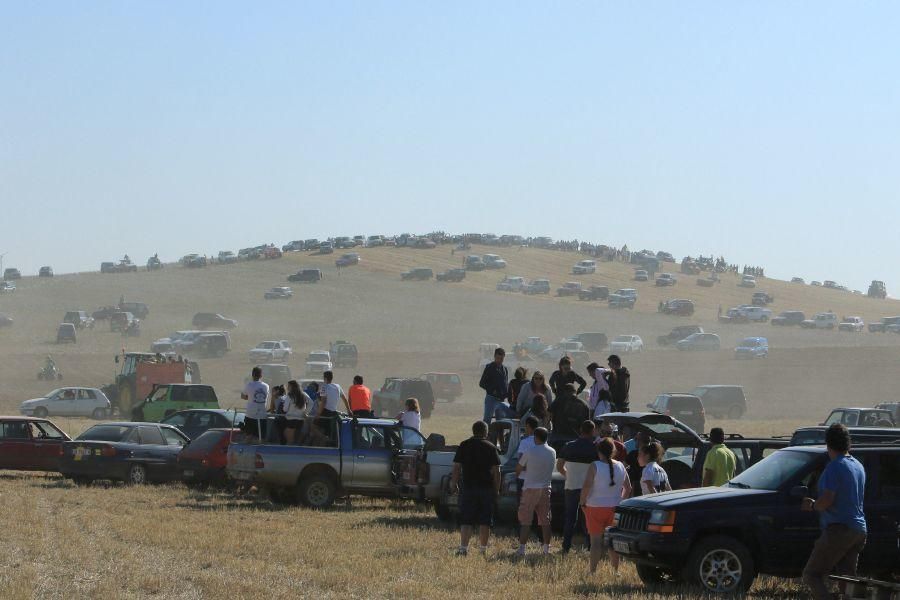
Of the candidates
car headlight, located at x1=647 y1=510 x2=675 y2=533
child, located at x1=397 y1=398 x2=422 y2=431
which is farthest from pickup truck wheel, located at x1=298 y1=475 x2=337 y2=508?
car headlight, located at x1=647 y1=510 x2=675 y2=533

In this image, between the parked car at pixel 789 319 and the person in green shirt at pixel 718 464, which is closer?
the person in green shirt at pixel 718 464

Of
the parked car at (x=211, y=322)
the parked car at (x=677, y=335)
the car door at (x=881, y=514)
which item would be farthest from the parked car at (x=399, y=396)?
the parked car at (x=211, y=322)

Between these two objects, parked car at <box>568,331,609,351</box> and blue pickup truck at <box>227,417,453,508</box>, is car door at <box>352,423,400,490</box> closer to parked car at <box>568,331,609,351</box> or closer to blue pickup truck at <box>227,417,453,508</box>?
blue pickup truck at <box>227,417,453,508</box>

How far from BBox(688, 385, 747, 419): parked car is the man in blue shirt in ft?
154

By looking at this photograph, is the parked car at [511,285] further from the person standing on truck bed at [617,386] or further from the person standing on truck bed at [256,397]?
the person standing on truck bed at [617,386]

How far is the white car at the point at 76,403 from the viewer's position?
48.7 metres

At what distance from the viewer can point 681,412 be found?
46594 mm

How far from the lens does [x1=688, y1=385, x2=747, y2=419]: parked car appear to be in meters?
57.3

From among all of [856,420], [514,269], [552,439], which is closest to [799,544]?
[552,439]

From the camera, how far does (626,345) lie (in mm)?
81375

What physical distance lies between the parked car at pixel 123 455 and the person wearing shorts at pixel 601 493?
12.3 metres

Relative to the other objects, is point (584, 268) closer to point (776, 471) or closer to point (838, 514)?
point (776, 471)

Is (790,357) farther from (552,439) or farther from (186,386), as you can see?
(552,439)

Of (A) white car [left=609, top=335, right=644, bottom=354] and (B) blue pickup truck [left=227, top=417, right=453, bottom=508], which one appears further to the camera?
(A) white car [left=609, top=335, right=644, bottom=354]
